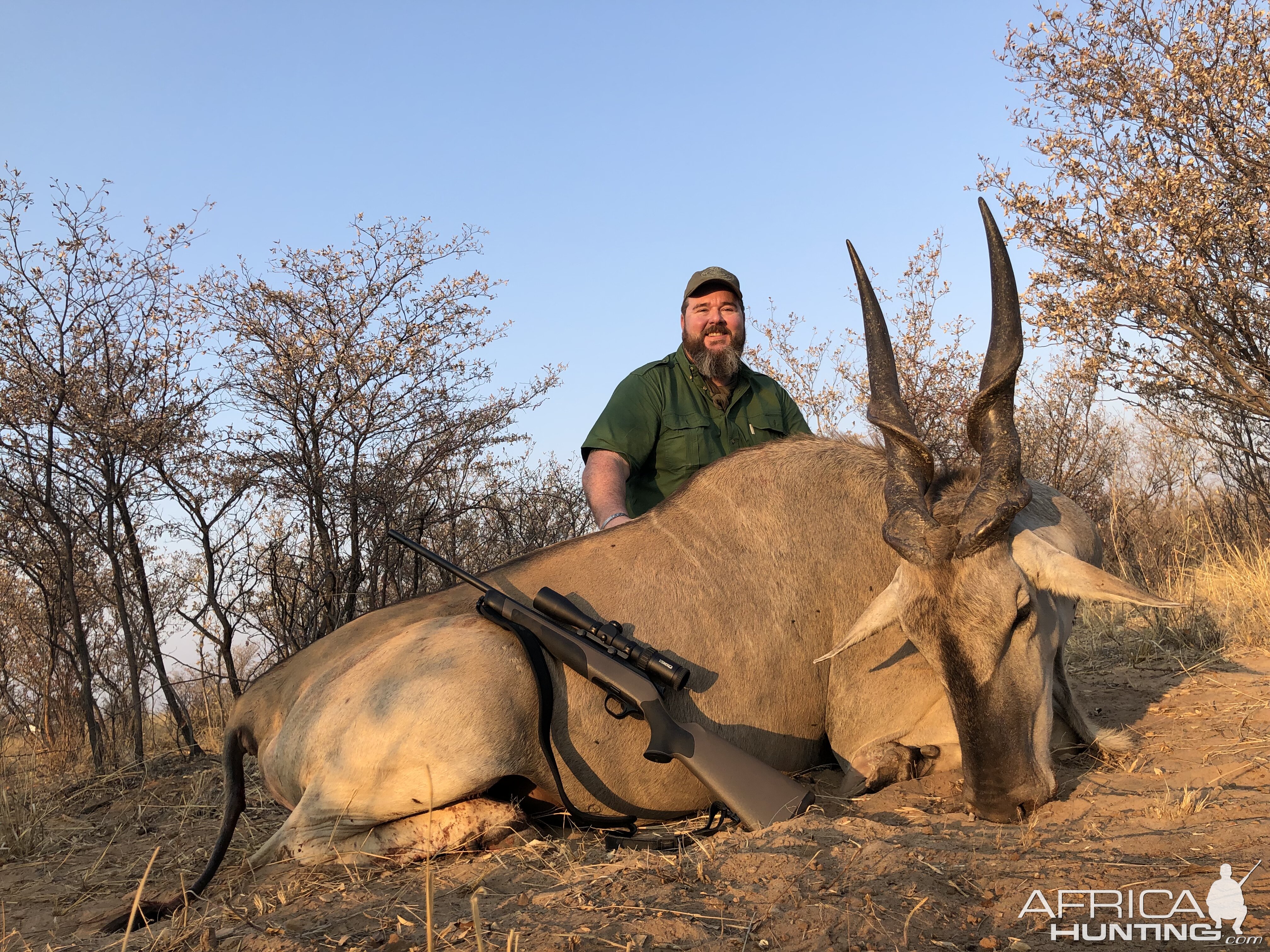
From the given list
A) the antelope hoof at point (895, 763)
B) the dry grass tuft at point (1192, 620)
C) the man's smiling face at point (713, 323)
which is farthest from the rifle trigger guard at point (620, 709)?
the dry grass tuft at point (1192, 620)

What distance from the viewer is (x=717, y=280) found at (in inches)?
267

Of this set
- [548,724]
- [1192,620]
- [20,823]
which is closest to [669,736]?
[548,724]

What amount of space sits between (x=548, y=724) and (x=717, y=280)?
3957 mm

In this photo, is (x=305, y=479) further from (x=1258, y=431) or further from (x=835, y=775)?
(x=1258, y=431)

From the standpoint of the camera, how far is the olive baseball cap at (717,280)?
6750 mm

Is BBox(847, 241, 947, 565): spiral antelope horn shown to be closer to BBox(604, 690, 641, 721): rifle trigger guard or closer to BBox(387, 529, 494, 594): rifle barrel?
BBox(604, 690, 641, 721): rifle trigger guard

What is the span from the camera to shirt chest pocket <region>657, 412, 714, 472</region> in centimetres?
612

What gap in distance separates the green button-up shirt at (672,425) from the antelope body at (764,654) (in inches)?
58.6

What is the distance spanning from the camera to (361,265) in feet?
27.9

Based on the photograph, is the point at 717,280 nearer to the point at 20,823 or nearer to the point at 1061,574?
the point at 1061,574

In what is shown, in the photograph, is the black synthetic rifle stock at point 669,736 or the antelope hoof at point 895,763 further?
the antelope hoof at point 895,763

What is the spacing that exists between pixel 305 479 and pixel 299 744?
162 inches

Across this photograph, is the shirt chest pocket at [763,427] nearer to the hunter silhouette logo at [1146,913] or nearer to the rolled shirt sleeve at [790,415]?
the rolled shirt sleeve at [790,415]

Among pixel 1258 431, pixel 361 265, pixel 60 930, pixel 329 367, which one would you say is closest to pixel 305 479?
pixel 329 367
